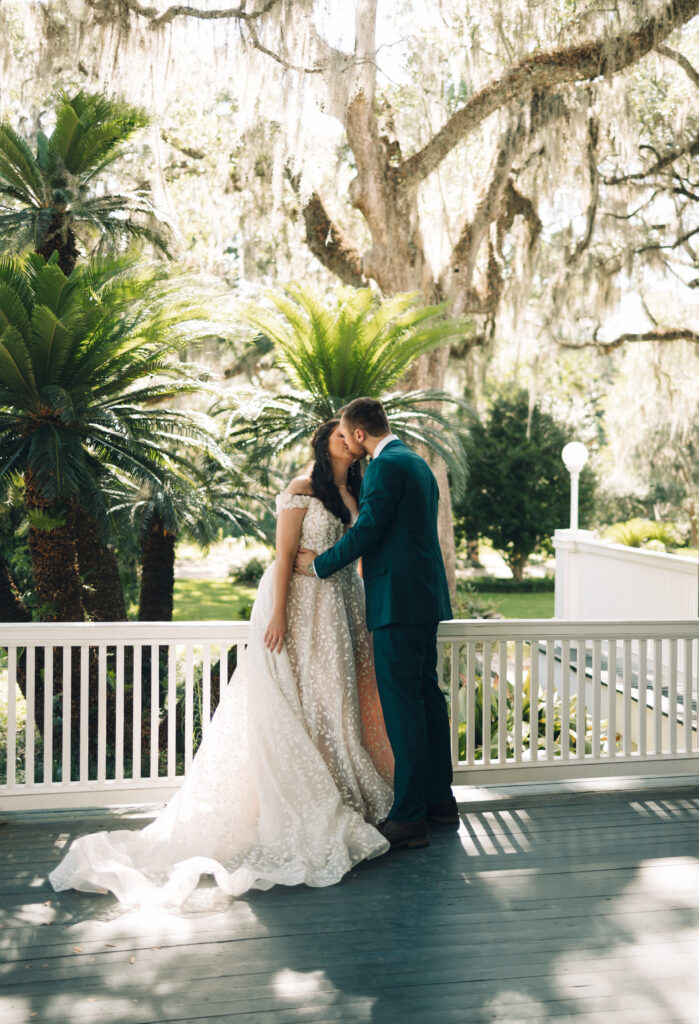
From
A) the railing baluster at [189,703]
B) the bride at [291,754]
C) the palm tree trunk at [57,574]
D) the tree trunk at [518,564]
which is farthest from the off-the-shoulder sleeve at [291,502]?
the tree trunk at [518,564]

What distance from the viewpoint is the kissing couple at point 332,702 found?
3.32 metres

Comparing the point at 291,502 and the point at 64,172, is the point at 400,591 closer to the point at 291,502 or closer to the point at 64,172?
the point at 291,502

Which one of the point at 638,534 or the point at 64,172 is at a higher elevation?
the point at 64,172

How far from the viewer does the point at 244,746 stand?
139 inches

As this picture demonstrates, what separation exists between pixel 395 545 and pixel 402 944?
138cm

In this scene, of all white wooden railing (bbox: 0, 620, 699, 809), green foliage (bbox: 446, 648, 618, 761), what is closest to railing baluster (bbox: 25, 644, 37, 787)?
white wooden railing (bbox: 0, 620, 699, 809)

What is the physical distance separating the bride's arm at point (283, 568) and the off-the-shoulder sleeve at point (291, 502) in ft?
0.04

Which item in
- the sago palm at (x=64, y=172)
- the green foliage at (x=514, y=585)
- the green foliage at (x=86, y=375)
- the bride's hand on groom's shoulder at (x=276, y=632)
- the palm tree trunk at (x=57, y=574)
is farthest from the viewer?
the green foliage at (x=514, y=585)

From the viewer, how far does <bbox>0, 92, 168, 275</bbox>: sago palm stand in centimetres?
563

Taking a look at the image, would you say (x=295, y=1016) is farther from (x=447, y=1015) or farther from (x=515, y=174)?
(x=515, y=174)

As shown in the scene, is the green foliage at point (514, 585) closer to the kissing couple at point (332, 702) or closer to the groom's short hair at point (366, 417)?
the kissing couple at point (332, 702)

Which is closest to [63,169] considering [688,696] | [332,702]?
[332,702]

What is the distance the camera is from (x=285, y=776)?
3418 mm

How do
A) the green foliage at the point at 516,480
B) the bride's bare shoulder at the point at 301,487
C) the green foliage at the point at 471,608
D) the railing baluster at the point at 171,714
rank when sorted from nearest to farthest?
1. the bride's bare shoulder at the point at 301,487
2. the railing baluster at the point at 171,714
3. the green foliage at the point at 471,608
4. the green foliage at the point at 516,480
